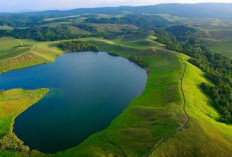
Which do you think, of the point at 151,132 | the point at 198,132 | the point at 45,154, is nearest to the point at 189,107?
the point at 198,132

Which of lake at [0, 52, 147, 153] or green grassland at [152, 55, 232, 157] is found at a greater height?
green grassland at [152, 55, 232, 157]

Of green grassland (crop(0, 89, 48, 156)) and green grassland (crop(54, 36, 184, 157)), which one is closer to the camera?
green grassland (crop(54, 36, 184, 157))

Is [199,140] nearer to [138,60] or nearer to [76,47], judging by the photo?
[138,60]

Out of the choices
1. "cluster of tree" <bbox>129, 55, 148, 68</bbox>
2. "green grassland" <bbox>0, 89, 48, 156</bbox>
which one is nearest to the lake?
"green grassland" <bbox>0, 89, 48, 156</bbox>

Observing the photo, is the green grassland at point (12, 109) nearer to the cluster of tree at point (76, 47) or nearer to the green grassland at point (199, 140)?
the green grassland at point (199, 140)

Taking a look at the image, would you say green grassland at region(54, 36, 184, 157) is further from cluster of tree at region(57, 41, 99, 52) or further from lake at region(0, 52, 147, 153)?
cluster of tree at region(57, 41, 99, 52)

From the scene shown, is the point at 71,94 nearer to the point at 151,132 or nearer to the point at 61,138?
the point at 61,138

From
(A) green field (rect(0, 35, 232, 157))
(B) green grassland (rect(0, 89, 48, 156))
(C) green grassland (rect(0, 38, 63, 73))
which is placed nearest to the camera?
(A) green field (rect(0, 35, 232, 157))
